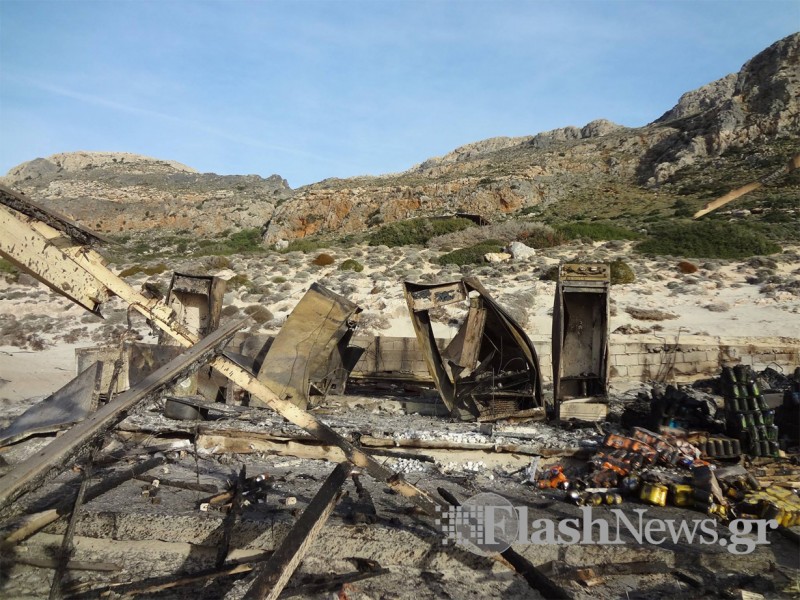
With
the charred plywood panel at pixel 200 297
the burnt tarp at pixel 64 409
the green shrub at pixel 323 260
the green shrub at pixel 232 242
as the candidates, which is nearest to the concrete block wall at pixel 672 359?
the charred plywood panel at pixel 200 297

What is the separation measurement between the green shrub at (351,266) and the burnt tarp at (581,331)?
13.1 m

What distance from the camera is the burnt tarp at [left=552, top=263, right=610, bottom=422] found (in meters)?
8.71

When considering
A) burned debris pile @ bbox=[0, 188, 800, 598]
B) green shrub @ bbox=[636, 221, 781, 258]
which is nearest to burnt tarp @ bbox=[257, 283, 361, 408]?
burned debris pile @ bbox=[0, 188, 800, 598]

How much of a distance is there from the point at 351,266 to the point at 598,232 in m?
10.9

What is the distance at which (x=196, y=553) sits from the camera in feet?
15.4

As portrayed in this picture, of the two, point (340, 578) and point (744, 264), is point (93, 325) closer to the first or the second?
point (340, 578)

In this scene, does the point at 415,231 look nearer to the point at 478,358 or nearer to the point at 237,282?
the point at 237,282

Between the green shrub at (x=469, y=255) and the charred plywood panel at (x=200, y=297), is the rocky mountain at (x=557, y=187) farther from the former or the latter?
the charred plywood panel at (x=200, y=297)

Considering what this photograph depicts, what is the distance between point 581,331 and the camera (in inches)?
393

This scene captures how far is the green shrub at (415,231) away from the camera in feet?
92.5

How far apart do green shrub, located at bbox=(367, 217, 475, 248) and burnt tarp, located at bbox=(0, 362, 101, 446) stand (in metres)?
20.2

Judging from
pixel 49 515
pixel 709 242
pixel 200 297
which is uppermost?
pixel 709 242

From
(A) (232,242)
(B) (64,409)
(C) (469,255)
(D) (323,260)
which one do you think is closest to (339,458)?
(B) (64,409)

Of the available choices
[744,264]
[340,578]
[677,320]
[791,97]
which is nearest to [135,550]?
[340,578]
